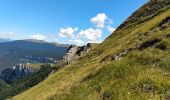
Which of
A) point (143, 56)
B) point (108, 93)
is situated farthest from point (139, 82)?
point (143, 56)

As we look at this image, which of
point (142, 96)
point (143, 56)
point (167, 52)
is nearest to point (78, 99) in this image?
point (142, 96)

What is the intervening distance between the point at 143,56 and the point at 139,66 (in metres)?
1.90

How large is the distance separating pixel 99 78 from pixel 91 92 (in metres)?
2.47

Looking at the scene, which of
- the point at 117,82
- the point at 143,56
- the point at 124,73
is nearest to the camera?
the point at 117,82

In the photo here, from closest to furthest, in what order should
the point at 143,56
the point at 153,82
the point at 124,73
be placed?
the point at 153,82
the point at 124,73
the point at 143,56

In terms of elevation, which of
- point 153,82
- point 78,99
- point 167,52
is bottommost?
point 78,99

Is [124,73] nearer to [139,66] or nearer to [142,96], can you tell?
[139,66]

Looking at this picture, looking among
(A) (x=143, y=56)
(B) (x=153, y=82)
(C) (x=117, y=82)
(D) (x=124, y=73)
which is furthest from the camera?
(A) (x=143, y=56)

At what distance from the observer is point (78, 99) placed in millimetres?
12641

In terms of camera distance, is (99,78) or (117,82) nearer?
(117,82)

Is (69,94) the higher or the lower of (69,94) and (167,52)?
the lower

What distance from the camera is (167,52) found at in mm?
17578

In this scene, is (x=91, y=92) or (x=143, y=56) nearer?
(x=91, y=92)

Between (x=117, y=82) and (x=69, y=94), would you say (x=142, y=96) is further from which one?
(x=69, y=94)
